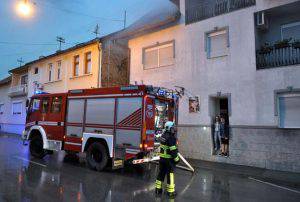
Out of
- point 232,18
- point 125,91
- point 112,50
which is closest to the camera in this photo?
point 125,91

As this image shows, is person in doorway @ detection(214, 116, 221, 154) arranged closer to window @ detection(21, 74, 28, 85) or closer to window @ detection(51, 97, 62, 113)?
window @ detection(51, 97, 62, 113)

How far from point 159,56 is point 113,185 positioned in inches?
398

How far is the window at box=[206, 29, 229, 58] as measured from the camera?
14123 millimetres

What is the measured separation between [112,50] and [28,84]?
1262 centimetres

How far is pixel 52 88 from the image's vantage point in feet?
82.7

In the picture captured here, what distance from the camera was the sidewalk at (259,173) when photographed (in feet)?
32.0

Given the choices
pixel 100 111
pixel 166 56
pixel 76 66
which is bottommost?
pixel 100 111

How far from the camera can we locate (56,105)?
12484 mm

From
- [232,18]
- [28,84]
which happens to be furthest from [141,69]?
[28,84]

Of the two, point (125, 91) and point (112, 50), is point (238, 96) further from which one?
point (112, 50)

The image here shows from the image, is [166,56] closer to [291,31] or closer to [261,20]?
[261,20]

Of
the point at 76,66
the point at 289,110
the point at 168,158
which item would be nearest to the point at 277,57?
the point at 289,110

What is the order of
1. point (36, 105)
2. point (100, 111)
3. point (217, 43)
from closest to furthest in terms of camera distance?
point (100, 111), point (36, 105), point (217, 43)

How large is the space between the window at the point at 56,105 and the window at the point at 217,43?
7.45 metres
